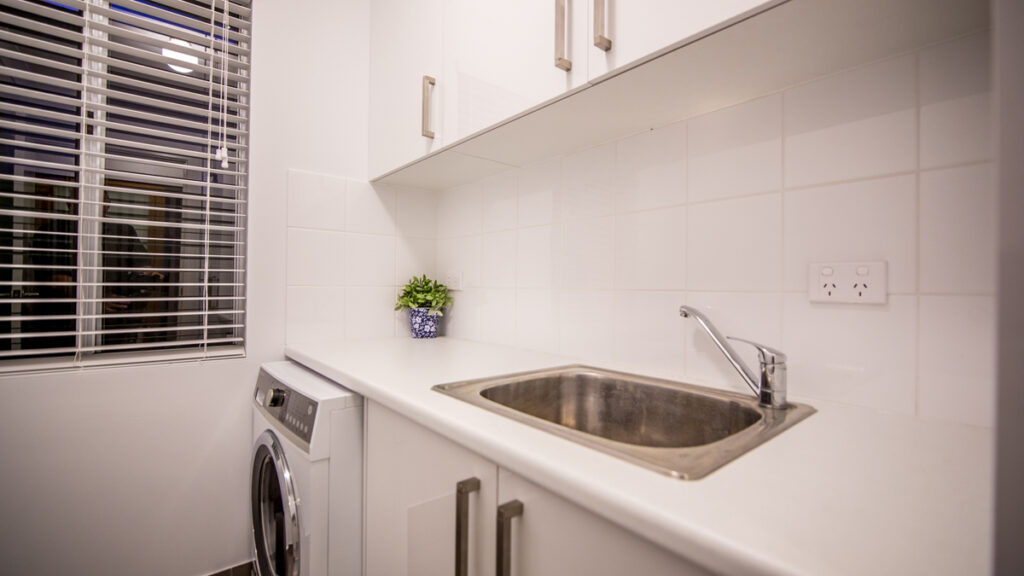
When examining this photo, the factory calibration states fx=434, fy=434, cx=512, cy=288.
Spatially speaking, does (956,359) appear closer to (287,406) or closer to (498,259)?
(498,259)

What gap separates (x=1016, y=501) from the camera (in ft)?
0.84

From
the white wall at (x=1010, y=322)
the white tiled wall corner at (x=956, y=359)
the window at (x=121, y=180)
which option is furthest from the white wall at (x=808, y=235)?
the window at (x=121, y=180)

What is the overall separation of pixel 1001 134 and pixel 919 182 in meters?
0.69

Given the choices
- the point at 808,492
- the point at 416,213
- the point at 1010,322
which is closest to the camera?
the point at 1010,322

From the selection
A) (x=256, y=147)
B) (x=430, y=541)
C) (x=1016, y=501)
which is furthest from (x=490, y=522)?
(x=256, y=147)

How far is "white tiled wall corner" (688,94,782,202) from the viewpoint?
96cm

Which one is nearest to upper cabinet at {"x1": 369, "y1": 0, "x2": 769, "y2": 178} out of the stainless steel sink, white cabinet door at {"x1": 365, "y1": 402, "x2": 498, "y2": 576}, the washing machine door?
the stainless steel sink

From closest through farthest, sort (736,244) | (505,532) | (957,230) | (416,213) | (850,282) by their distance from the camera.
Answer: (505,532) < (957,230) < (850,282) < (736,244) < (416,213)

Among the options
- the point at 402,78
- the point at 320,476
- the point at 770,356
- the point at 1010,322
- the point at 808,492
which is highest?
the point at 402,78

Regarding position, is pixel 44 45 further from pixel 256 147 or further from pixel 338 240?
pixel 338 240

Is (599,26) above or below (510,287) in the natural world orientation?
above

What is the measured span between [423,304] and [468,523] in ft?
3.83

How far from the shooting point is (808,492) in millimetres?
500

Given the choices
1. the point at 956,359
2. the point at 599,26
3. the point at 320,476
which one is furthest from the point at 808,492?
the point at 320,476
